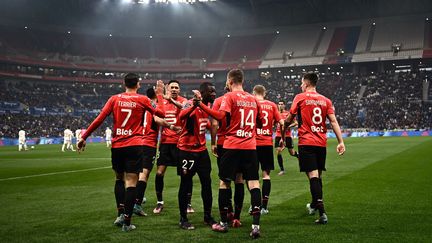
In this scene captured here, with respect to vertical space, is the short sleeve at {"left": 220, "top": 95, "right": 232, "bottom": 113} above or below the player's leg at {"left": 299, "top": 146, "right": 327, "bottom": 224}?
above

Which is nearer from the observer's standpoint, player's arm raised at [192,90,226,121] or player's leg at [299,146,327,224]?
player's arm raised at [192,90,226,121]

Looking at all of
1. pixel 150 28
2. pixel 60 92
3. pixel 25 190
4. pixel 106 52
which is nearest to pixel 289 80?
pixel 150 28

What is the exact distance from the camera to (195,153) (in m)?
7.34

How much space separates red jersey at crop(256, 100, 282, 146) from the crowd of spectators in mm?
48675

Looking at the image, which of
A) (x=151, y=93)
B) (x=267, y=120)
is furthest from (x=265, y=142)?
(x=151, y=93)

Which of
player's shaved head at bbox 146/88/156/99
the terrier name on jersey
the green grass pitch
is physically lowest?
the green grass pitch

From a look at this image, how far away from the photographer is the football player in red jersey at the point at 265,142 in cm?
843

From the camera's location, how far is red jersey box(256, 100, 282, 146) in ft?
28.2

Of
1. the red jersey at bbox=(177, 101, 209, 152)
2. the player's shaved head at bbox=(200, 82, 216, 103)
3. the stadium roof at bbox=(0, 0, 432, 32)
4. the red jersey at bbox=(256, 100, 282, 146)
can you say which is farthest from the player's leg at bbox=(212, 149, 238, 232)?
the stadium roof at bbox=(0, 0, 432, 32)

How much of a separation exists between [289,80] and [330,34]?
9883mm

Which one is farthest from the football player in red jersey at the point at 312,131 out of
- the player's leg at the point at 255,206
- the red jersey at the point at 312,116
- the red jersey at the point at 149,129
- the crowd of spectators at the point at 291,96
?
the crowd of spectators at the point at 291,96

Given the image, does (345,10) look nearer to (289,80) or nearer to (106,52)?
(289,80)

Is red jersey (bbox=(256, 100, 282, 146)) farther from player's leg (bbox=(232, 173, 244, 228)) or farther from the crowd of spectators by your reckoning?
the crowd of spectators

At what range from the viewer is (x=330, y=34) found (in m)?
70.6
